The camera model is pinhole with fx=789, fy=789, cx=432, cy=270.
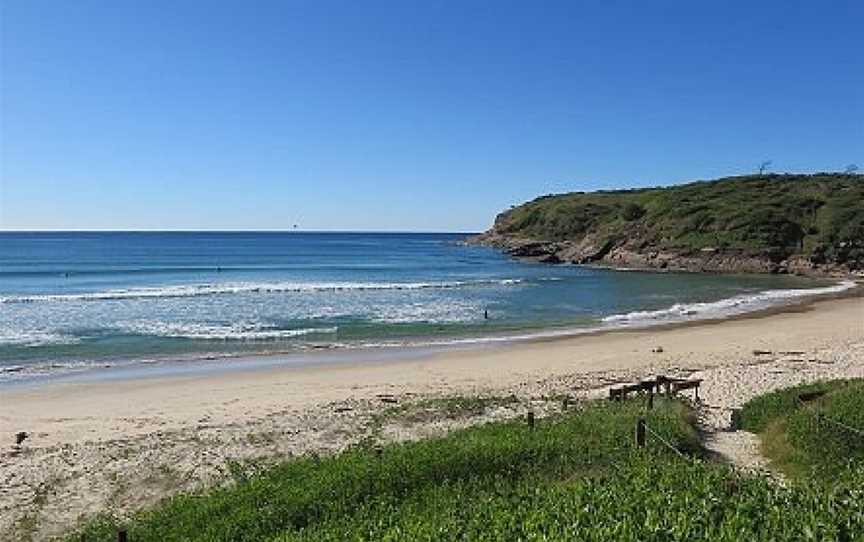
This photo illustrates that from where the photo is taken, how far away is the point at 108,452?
1661 cm

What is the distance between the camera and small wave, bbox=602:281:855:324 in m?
43.1

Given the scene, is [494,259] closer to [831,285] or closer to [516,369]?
[831,285]

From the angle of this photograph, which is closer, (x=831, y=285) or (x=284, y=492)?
(x=284, y=492)

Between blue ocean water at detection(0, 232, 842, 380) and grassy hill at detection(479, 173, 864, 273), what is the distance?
7.98 m

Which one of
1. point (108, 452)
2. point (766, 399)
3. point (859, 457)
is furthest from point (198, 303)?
point (859, 457)

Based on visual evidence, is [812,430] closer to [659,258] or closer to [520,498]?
[520,498]

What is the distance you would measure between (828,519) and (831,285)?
206 ft

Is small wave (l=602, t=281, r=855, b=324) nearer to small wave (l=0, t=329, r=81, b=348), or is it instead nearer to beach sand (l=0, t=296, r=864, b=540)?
beach sand (l=0, t=296, r=864, b=540)

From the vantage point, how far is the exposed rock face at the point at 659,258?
7456 centimetres

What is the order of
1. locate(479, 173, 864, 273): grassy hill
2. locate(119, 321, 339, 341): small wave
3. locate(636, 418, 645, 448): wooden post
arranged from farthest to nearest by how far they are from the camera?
locate(479, 173, 864, 273): grassy hill → locate(119, 321, 339, 341): small wave → locate(636, 418, 645, 448): wooden post

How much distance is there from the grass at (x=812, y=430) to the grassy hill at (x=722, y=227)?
63248mm

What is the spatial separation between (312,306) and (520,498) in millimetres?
39089

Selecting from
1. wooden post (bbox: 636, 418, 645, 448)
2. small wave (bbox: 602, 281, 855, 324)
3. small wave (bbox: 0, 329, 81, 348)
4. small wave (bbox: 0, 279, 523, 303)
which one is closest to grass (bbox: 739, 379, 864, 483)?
wooden post (bbox: 636, 418, 645, 448)

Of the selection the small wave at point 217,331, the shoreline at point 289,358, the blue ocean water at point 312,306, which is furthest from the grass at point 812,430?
the small wave at point 217,331
